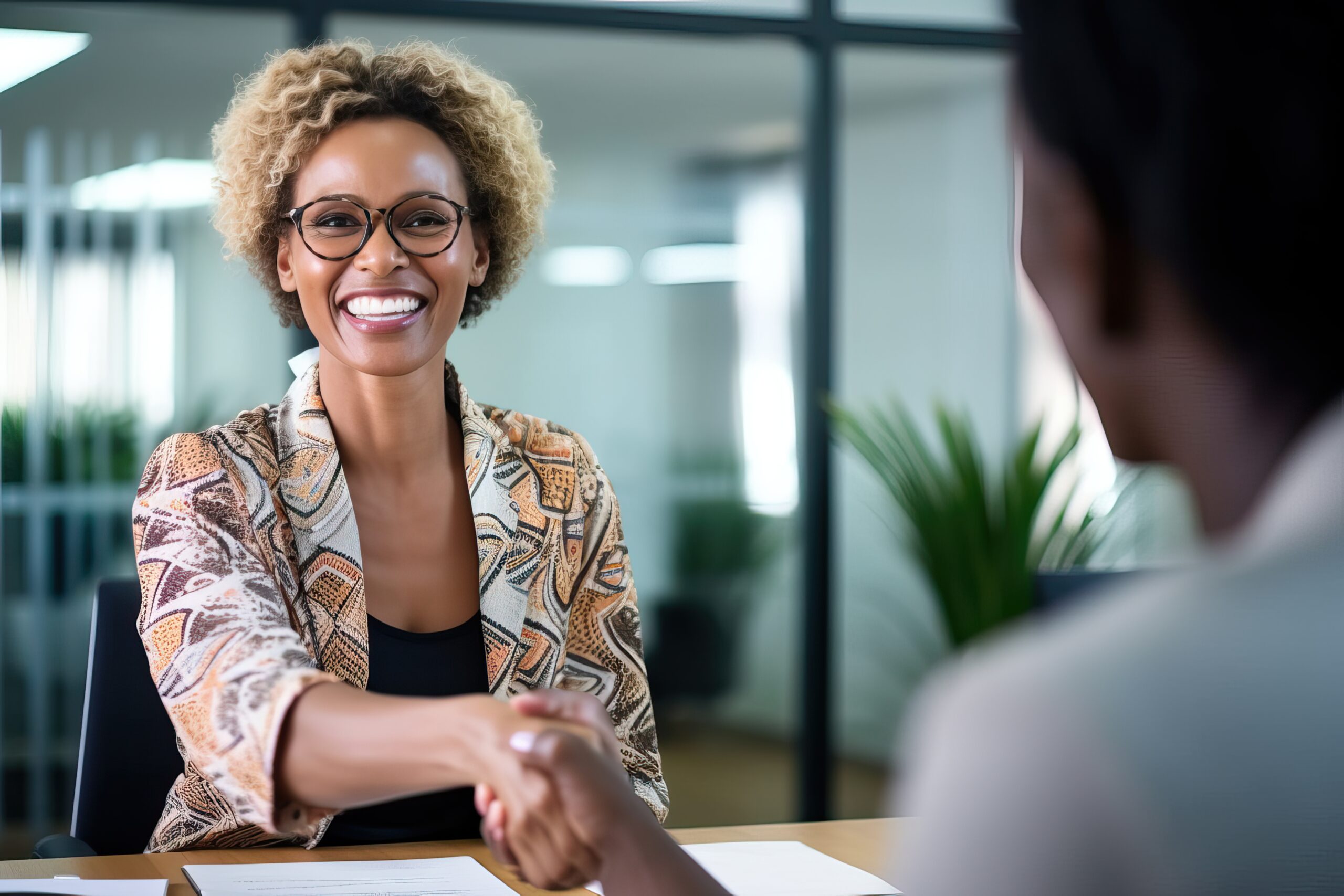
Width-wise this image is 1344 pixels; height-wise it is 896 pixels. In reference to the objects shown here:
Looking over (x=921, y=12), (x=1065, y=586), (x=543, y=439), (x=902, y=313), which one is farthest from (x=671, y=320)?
(x=1065, y=586)

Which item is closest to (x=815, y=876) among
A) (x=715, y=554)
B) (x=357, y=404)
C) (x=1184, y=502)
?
(x=357, y=404)

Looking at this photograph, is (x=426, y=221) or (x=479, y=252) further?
(x=479, y=252)

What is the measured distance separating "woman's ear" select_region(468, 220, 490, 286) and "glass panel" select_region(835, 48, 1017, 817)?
1990 mm

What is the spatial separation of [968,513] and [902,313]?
2.30ft

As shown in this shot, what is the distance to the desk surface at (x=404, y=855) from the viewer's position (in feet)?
4.52

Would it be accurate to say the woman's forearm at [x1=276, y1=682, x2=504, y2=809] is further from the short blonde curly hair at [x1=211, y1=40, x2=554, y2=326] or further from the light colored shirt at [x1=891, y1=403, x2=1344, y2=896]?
the short blonde curly hair at [x1=211, y1=40, x2=554, y2=326]

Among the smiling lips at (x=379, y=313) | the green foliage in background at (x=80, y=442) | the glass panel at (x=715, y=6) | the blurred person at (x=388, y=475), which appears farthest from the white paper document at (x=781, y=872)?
the glass panel at (x=715, y=6)

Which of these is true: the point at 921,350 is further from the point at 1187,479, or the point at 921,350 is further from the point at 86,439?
the point at 1187,479

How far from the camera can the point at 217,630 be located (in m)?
1.33

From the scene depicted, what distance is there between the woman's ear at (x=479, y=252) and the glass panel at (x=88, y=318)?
1.45m

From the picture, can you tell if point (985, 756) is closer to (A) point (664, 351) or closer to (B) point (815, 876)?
(B) point (815, 876)

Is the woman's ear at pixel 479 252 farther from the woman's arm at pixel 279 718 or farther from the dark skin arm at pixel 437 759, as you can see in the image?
the dark skin arm at pixel 437 759

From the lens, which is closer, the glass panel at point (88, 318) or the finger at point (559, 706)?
the finger at point (559, 706)

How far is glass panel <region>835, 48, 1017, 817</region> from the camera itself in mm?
3871
